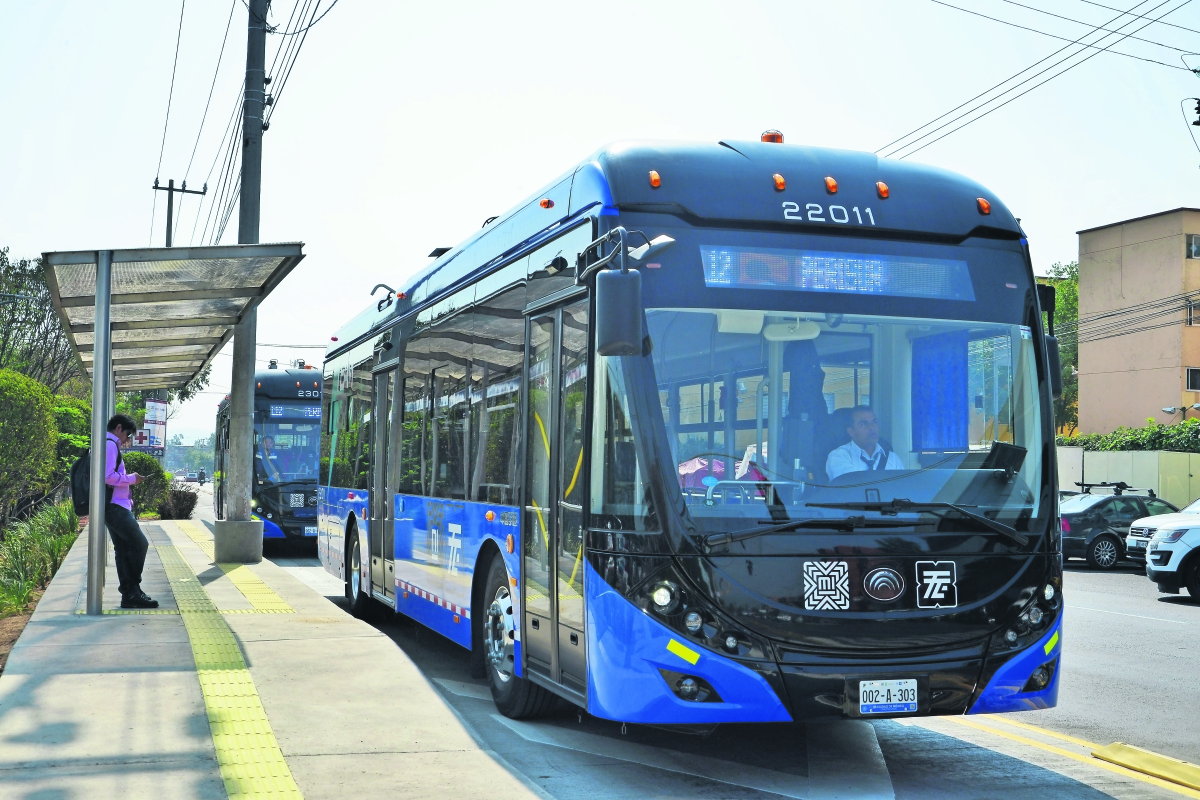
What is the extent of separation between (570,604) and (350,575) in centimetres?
749

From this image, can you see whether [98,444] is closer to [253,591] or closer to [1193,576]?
[253,591]

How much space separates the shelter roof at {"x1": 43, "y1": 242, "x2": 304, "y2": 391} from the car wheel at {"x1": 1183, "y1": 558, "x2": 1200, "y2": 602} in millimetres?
12331

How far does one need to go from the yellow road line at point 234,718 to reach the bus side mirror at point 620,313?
255 cm

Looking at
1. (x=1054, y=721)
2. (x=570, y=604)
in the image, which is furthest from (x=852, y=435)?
(x=1054, y=721)

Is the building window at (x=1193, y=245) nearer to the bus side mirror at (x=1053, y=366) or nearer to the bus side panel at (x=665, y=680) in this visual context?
the bus side mirror at (x=1053, y=366)

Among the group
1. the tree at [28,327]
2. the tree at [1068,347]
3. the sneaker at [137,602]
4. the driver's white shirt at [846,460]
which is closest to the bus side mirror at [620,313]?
the driver's white shirt at [846,460]

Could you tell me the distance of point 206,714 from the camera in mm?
7172

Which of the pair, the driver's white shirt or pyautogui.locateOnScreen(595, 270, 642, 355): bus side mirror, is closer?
pyautogui.locateOnScreen(595, 270, 642, 355): bus side mirror

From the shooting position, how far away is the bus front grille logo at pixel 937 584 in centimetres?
601

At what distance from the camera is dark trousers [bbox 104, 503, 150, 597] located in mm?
11453

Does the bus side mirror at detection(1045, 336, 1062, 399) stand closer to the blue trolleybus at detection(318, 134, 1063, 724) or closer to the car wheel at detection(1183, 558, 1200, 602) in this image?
the blue trolleybus at detection(318, 134, 1063, 724)

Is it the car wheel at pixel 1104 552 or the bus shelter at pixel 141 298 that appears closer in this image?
the bus shelter at pixel 141 298

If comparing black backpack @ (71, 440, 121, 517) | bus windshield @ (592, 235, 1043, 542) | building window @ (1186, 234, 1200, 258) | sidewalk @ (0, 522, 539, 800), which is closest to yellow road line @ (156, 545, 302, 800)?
sidewalk @ (0, 522, 539, 800)

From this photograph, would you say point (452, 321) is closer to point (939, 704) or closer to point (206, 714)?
point (206, 714)
